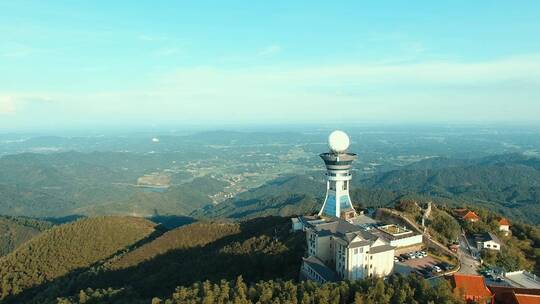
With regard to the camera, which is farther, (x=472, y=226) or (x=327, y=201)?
(x=327, y=201)

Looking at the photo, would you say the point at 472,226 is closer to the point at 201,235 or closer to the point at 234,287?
the point at 234,287

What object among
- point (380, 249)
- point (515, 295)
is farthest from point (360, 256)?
point (515, 295)

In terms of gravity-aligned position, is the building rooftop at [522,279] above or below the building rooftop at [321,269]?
below

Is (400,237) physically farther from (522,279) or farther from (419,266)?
(522,279)

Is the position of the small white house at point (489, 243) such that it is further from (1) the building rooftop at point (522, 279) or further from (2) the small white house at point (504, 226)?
(2) the small white house at point (504, 226)

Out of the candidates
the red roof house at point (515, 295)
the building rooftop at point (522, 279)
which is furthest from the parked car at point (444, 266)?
the red roof house at point (515, 295)

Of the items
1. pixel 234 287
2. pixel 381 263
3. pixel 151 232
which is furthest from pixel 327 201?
pixel 151 232
